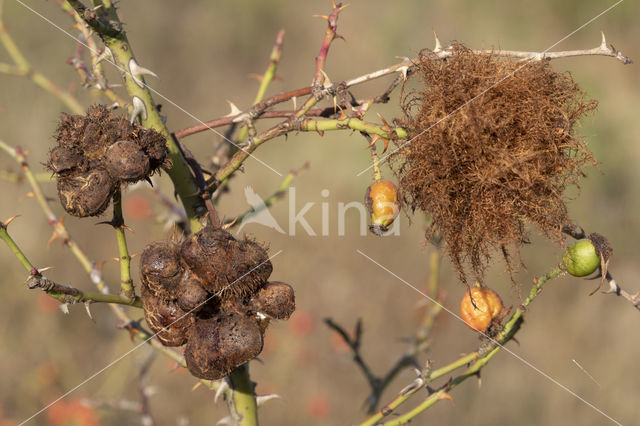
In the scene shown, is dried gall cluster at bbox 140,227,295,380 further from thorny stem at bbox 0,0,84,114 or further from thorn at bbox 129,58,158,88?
thorny stem at bbox 0,0,84,114

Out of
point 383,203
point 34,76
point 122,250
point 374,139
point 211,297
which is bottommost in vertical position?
point 211,297

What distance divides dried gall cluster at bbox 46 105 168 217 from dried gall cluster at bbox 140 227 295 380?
209 mm

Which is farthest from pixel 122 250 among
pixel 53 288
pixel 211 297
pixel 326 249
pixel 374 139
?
pixel 326 249

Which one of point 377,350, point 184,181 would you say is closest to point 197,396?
point 377,350

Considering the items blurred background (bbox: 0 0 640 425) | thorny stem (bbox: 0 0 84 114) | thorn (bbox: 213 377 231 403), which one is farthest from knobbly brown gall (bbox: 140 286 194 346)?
blurred background (bbox: 0 0 640 425)

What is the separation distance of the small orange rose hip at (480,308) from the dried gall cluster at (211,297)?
0.63 metres

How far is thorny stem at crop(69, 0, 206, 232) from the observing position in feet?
5.90

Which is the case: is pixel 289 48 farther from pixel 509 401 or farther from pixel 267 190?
pixel 509 401

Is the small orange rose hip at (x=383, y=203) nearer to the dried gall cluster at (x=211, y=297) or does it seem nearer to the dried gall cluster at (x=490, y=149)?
the dried gall cluster at (x=490, y=149)

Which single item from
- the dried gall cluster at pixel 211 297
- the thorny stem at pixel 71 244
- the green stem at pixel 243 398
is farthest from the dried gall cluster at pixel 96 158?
the green stem at pixel 243 398

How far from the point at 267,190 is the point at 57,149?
5.89m

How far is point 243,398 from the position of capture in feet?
6.59

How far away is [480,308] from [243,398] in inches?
34.3

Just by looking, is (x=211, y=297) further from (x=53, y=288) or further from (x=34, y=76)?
(x=34, y=76)
